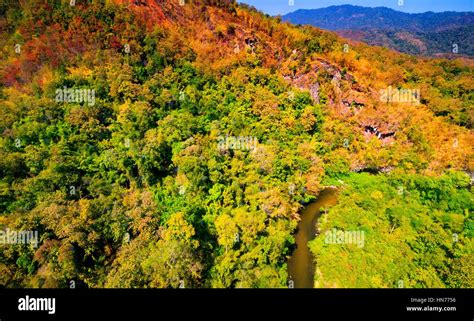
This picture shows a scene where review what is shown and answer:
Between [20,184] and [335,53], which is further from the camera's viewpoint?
[335,53]

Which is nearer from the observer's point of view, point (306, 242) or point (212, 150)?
point (306, 242)

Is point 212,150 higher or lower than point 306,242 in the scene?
higher

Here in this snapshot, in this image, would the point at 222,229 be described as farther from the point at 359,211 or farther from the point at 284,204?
the point at 359,211

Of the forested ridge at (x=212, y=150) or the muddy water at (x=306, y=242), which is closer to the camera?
the forested ridge at (x=212, y=150)

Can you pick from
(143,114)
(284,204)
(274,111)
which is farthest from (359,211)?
(143,114)
